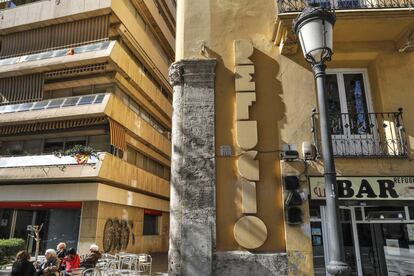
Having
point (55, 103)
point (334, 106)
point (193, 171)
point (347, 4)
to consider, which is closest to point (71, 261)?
point (193, 171)

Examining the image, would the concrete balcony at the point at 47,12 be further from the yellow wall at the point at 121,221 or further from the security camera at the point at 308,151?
the security camera at the point at 308,151

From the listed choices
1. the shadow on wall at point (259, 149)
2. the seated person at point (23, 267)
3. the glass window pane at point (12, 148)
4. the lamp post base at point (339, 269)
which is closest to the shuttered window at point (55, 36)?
the glass window pane at point (12, 148)

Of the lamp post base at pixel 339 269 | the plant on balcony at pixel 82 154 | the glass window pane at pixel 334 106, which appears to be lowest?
the lamp post base at pixel 339 269

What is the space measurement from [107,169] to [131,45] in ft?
28.1

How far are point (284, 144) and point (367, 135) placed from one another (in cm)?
206

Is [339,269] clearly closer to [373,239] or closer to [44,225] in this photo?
[373,239]

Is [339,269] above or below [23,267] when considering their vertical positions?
above

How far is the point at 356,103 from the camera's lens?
27.7ft

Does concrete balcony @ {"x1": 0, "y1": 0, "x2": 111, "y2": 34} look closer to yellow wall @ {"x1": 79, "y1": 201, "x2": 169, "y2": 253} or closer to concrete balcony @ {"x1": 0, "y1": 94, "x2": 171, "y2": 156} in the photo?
concrete balcony @ {"x1": 0, "y1": 94, "x2": 171, "y2": 156}

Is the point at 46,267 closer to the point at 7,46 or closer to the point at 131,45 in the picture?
the point at 131,45

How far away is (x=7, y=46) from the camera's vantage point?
21.7 m

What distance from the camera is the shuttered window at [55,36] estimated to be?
775 inches

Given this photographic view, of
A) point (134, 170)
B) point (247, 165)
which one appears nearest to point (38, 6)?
point (134, 170)

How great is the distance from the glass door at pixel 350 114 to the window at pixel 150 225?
58.5ft
